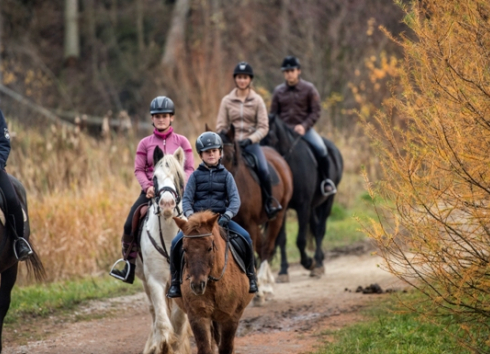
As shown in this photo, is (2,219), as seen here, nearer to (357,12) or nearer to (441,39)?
(441,39)

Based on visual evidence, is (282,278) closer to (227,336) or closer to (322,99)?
(227,336)

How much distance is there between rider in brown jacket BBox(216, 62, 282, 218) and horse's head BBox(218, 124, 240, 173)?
852mm

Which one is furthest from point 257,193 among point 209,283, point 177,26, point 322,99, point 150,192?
point 177,26

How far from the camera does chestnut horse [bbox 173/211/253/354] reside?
5.82m

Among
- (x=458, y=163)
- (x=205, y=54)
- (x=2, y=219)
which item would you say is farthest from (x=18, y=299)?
(x=205, y=54)

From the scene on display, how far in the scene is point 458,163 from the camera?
20.4ft

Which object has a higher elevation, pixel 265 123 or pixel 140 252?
pixel 265 123

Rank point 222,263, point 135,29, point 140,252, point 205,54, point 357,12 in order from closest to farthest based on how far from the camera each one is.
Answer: point 222,263 < point 140,252 < point 205,54 < point 357,12 < point 135,29

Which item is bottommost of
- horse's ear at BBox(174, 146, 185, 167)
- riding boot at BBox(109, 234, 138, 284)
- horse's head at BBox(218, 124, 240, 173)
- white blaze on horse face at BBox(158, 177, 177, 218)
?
riding boot at BBox(109, 234, 138, 284)

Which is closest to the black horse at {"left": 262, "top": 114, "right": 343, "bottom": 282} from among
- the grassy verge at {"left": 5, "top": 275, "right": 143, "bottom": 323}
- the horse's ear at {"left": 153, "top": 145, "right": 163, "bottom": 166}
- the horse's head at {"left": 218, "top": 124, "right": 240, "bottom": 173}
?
the horse's head at {"left": 218, "top": 124, "right": 240, "bottom": 173}

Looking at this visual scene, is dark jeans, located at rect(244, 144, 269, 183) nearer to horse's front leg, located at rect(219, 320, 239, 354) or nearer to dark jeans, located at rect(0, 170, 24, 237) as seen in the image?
dark jeans, located at rect(0, 170, 24, 237)

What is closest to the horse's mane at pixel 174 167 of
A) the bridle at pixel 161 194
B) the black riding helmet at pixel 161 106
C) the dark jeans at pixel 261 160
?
the bridle at pixel 161 194

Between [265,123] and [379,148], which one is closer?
[379,148]

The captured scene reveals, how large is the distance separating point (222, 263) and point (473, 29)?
8.95ft
